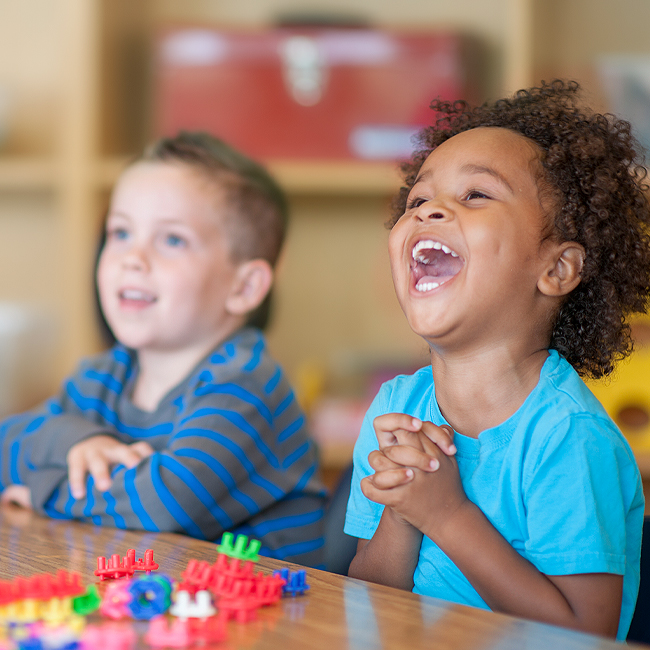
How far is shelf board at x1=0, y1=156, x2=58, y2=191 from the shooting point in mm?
2174

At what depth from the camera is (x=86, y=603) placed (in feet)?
1.86

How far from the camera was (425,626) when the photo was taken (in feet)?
1.78

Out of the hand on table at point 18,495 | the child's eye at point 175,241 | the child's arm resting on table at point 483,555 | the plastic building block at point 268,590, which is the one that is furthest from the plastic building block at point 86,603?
the child's eye at point 175,241

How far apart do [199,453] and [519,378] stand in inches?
16.3

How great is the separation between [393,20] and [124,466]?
1753 millimetres

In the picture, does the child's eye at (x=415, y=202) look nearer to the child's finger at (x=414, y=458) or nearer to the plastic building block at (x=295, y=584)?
the child's finger at (x=414, y=458)

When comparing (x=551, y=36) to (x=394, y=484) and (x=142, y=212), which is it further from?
(x=394, y=484)

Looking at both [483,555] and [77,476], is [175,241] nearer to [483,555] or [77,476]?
[77,476]

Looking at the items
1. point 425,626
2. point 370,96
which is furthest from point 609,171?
point 370,96

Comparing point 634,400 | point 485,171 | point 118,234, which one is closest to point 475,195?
point 485,171

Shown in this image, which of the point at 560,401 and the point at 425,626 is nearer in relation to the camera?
the point at 425,626

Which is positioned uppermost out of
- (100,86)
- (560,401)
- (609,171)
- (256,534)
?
(100,86)

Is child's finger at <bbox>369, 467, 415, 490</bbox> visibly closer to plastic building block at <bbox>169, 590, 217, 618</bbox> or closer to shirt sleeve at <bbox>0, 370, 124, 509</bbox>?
plastic building block at <bbox>169, 590, 217, 618</bbox>

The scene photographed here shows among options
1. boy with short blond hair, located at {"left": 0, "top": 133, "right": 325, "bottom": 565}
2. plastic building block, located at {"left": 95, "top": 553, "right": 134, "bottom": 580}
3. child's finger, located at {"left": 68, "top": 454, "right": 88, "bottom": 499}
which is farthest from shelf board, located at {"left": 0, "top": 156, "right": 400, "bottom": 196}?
plastic building block, located at {"left": 95, "top": 553, "right": 134, "bottom": 580}
